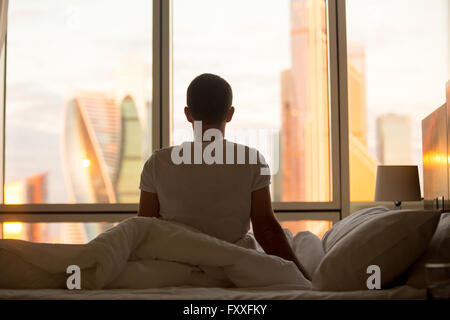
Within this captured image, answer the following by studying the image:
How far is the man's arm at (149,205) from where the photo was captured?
5.81 ft

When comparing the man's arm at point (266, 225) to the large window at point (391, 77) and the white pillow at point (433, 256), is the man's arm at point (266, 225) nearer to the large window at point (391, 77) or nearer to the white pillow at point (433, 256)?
the white pillow at point (433, 256)

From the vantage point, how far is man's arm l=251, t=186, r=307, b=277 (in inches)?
68.0

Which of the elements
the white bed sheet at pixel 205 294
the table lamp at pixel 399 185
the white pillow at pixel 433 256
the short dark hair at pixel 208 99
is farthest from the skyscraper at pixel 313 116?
the white bed sheet at pixel 205 294

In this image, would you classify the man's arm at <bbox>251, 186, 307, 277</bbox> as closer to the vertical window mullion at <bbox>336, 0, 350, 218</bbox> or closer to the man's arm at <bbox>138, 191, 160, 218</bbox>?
the man's arm at <bbox>138, 191, 160, 218</bbox>

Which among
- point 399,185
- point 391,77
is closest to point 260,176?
point 399,185

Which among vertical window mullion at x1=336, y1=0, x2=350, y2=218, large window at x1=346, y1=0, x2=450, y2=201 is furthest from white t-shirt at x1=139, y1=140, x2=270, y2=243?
large window at x1=346, y1=0, x2=450, y2=201

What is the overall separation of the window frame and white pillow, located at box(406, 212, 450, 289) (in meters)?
2.48

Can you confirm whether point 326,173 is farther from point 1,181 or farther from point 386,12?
point 1,181

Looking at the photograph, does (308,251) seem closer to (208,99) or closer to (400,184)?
(208,99)

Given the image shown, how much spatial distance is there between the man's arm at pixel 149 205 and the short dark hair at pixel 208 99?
282 mm

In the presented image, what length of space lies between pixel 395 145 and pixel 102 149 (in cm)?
211

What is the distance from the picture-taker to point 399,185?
3.65 meters

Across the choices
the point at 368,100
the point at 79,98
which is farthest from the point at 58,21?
the point at 368,100

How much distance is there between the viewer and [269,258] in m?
1.53
